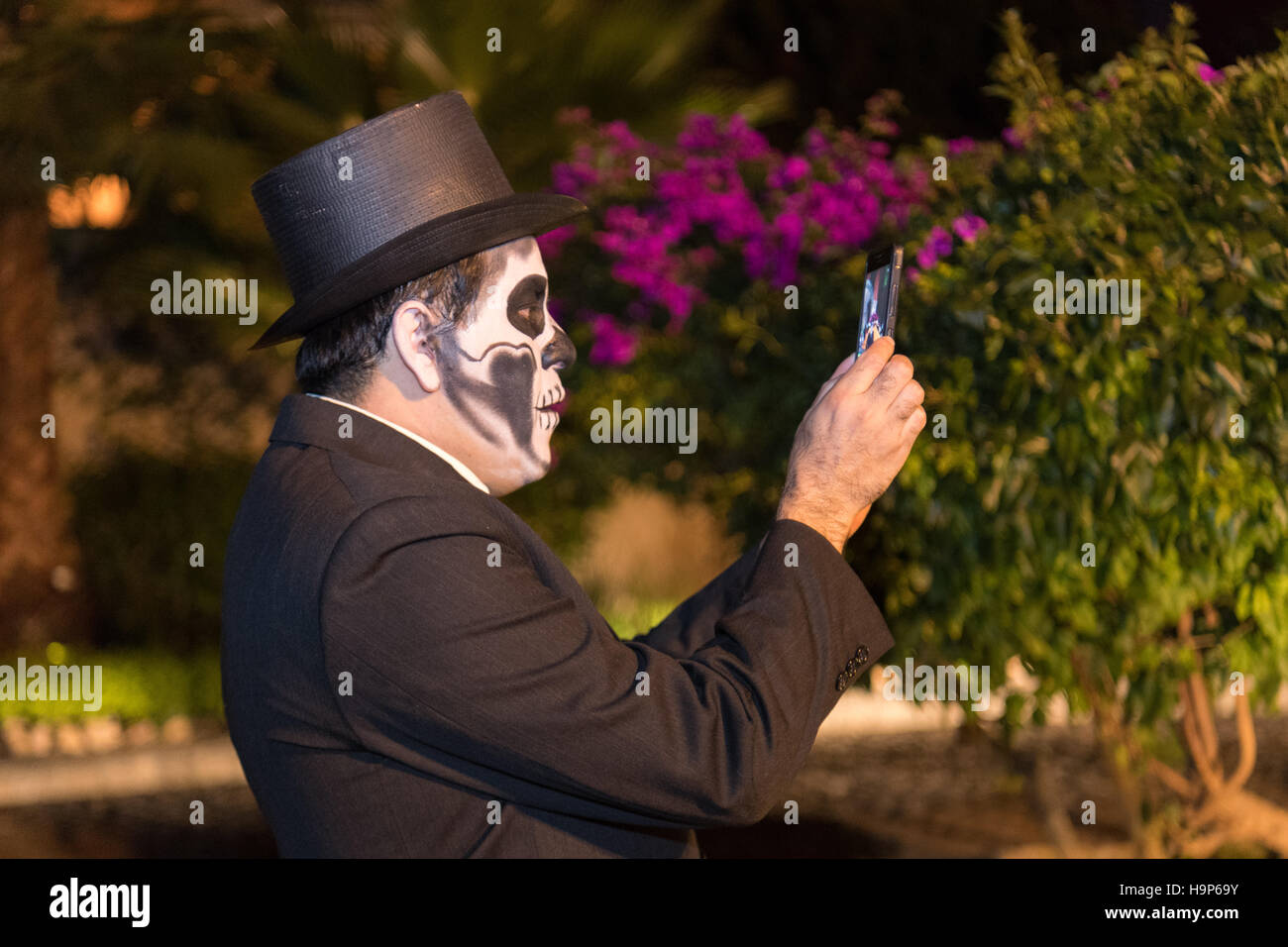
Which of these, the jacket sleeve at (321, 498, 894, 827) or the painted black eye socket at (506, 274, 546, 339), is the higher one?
the painted black eye socket at (506, 274, 546, 339)

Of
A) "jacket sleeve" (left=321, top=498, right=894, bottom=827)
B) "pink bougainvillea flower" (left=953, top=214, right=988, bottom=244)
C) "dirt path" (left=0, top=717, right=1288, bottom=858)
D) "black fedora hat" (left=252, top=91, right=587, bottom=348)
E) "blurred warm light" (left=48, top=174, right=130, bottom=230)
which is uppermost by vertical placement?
"blurred warm light" (left=48, top=174, right=130, bottom=230)

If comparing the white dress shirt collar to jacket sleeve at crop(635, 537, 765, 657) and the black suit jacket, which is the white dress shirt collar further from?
jacket sleeve at crop(635, 537, 765, 657)

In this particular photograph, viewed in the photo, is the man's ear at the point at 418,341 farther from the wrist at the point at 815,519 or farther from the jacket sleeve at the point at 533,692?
the wrist at the point at 815,519

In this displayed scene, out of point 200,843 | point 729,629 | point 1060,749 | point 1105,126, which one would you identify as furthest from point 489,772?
point 1060,749

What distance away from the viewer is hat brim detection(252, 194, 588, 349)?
6.66ft

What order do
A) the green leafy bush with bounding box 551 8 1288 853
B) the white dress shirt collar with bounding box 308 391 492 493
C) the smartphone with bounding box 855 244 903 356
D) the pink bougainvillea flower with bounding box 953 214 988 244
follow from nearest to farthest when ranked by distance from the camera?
the white dress shirt collar with bounding box 308 391 492 493 < the smartphone with bounding box 855 244 903 356 < the green leafy bush with bounding box 551 8 1288 853 < the pink bougainvillea flower with bounding box 953 214 988 244

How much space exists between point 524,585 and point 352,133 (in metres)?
0.78

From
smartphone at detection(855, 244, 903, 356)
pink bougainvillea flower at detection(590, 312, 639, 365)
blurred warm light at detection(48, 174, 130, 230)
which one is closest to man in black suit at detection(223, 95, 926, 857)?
smartphone at detection(855, 244, 903, 356)

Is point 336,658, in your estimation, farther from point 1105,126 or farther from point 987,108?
point 987,108

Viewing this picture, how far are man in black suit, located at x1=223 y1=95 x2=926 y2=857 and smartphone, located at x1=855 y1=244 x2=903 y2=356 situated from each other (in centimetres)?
12

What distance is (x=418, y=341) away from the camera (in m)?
2.06

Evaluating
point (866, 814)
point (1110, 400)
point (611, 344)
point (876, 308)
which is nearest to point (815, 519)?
point (876, 308)

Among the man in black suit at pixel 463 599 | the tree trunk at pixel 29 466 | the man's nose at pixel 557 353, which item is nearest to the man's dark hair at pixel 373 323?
the man in black suit at pixel 463 599

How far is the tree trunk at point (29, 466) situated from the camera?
8.97m
